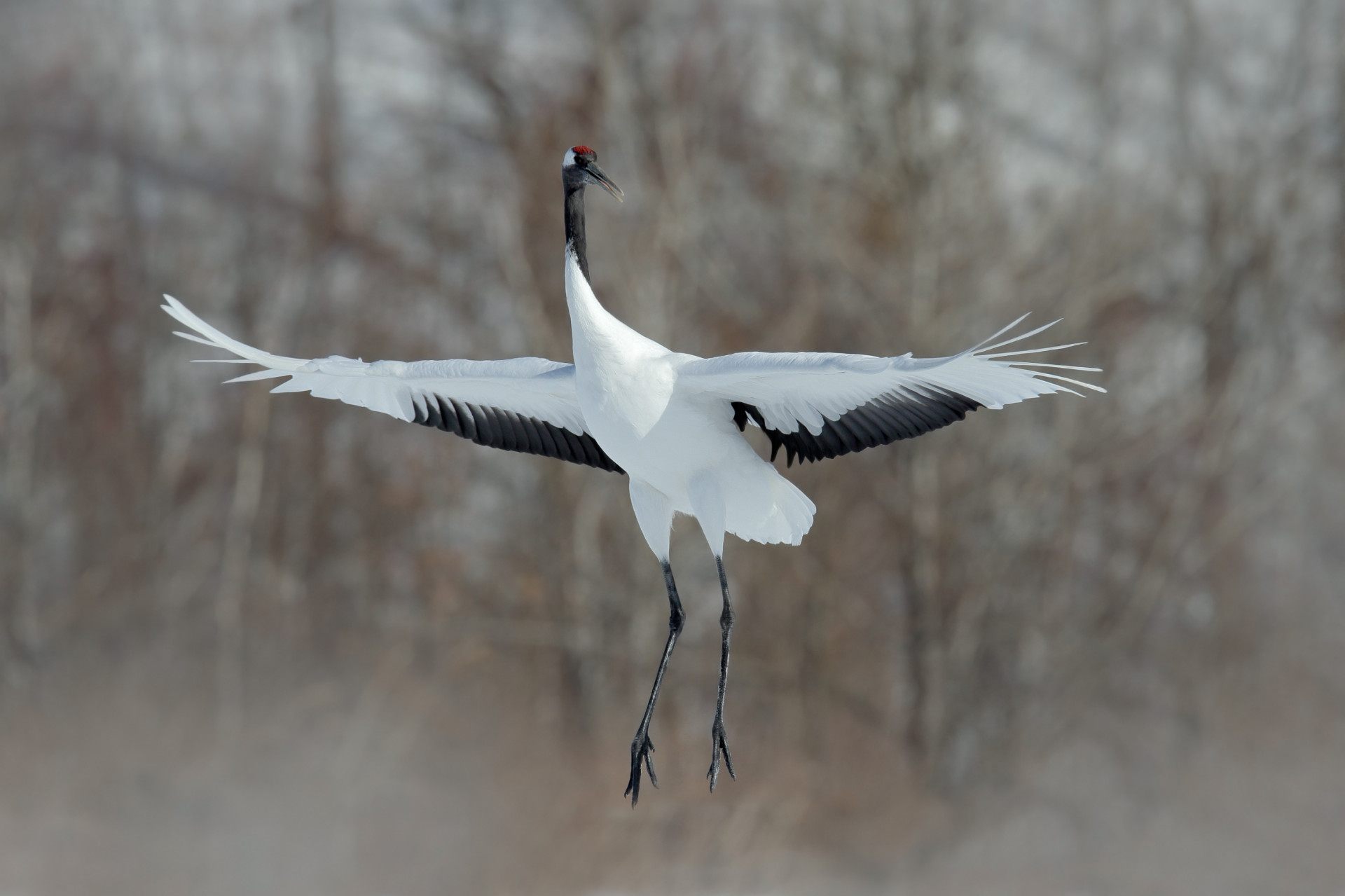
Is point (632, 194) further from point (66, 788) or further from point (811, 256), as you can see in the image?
point (66, 788)

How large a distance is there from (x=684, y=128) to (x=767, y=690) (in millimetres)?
6316

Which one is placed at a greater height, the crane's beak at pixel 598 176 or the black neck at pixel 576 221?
the crane's beak at pixel 598 176

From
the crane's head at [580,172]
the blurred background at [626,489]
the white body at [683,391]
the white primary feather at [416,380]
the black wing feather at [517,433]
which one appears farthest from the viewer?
the blurred background at [626,489]

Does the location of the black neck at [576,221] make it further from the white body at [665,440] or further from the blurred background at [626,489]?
the blurred background at [626,489]

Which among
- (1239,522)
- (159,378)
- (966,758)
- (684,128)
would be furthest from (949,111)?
(159,378)

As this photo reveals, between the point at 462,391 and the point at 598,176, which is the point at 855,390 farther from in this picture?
the point at 462,391

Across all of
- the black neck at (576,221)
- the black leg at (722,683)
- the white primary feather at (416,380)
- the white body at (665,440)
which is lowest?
the black leg at (722,683)

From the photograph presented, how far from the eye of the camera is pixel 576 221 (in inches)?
155

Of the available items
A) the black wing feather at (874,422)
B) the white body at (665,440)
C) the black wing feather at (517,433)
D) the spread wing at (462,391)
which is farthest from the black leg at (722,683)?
the black wing feather at (517,433)

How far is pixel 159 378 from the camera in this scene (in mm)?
17703

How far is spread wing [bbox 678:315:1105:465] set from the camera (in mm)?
3490

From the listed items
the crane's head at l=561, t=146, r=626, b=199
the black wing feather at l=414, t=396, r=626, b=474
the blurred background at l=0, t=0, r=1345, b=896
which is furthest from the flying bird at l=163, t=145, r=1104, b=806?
the blurred background at l=0, t=0, r=1345, b=896

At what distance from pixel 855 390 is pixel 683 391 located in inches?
17.9

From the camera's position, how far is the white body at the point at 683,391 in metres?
3.60
